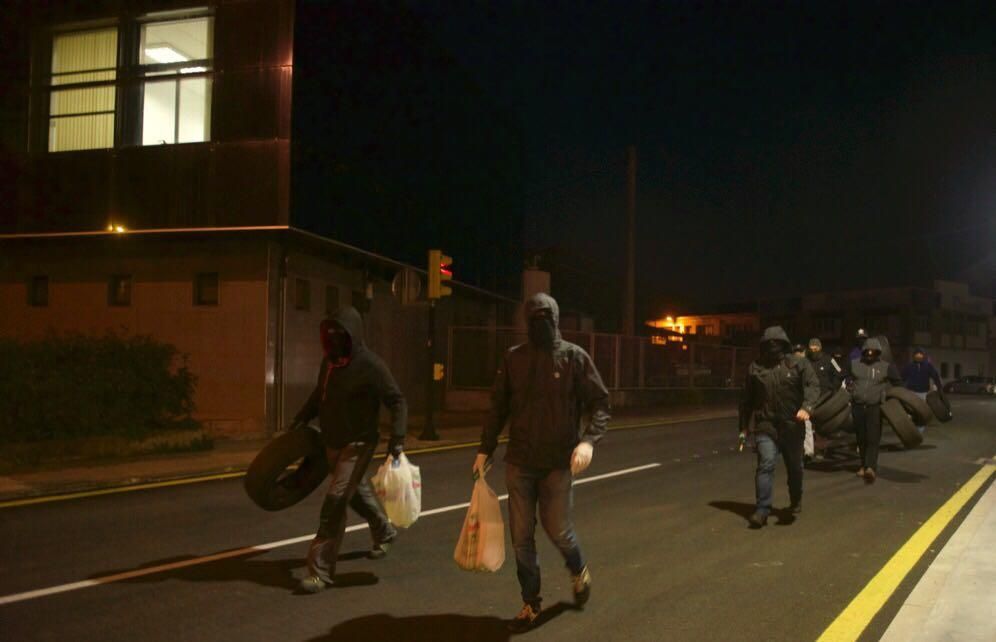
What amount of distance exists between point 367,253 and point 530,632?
1569cm

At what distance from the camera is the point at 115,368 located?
13172mm

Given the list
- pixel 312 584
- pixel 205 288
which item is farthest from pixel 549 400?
pixel 205 288

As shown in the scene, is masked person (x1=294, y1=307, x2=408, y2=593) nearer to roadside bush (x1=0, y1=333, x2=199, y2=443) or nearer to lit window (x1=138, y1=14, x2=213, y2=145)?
roadside bush (x1=0, y1=333, x2=199, y2=443)

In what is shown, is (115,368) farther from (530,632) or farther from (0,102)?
(530,632)

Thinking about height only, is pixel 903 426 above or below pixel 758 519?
above

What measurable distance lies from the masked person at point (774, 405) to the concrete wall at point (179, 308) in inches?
450

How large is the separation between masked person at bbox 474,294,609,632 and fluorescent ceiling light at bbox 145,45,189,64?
15.2m

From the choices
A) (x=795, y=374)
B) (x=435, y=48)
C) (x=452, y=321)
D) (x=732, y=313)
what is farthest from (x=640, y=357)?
(x=732, y=313)

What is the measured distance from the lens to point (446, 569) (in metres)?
6.25

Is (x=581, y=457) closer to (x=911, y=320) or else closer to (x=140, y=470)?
(x=140, y=470)

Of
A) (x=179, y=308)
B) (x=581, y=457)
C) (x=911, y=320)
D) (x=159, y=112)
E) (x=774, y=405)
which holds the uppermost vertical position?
(x=159, y=112)

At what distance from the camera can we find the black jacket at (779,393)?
793cm

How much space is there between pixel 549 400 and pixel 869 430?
7.86m

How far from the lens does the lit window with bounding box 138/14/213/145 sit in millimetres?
16969
